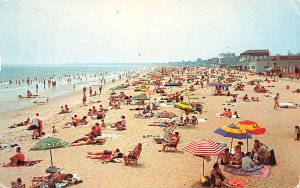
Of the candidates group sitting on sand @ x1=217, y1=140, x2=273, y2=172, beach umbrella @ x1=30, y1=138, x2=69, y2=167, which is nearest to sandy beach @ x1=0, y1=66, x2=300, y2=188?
group sitting on sand @ x1=217, y1=140, x2=273, y2=172

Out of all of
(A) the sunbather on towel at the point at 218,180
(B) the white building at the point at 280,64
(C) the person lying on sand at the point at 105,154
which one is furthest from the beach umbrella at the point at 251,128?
(B) the white building at the point at 280,64

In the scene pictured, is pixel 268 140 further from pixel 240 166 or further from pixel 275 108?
pixel 275 108

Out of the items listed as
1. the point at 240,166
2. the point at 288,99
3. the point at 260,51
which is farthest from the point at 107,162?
the point at 260,51

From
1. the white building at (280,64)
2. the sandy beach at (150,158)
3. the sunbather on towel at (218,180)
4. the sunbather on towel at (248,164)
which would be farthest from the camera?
the white building at (280,64)

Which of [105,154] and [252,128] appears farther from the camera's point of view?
[105,154]

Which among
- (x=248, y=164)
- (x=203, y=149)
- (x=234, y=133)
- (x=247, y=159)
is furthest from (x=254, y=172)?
(x=203, y=149)

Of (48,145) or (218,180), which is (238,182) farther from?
(48,145)

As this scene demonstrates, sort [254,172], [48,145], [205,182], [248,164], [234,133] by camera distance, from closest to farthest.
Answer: [205,182] < [48,145] < [254,172] < [248,164] < [234,133]

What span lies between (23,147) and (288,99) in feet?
77.9

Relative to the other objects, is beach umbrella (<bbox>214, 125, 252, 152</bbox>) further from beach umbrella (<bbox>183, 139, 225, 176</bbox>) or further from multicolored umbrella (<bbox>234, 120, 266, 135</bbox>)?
beach umbrella (<bbox>183, 139, 225, 176</bbox>)

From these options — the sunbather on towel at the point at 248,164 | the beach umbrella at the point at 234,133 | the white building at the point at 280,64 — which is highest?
the white building at the point at 280,64

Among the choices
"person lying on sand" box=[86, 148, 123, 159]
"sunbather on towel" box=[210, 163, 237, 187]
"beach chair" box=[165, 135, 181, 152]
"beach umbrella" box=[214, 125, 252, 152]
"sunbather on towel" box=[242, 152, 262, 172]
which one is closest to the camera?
"sunbather on towel" box=[210, 163, 237, 187]

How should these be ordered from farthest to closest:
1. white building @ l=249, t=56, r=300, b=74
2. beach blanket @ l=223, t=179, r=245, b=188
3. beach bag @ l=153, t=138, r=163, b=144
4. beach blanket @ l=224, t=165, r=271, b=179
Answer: white building @ l=249, t=56, r=300, b=74
beach bag @ l=153, t=138, r=163, b=144
beach blanket @ l=224, t=165, r=271, b=179
beach blanket @ l=223, t=179, r=245, b=188

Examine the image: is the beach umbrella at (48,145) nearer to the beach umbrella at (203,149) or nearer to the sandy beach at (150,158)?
the sandy beach at (150,158)
